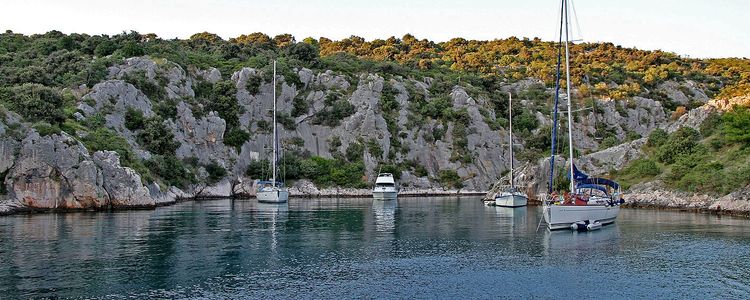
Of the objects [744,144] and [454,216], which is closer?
[454,216]

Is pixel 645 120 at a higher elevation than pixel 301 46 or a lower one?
lower

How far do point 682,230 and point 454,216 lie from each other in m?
18.3

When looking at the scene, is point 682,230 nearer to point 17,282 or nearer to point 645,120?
point 17,282

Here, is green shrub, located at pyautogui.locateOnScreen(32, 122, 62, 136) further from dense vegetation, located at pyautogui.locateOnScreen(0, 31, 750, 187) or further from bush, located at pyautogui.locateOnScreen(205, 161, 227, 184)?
bush, located at pyautogui.locateOnScreen(205, 161, 227, 184)

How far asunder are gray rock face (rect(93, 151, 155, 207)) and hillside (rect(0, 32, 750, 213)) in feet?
0.43

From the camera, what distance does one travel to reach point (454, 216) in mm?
53562

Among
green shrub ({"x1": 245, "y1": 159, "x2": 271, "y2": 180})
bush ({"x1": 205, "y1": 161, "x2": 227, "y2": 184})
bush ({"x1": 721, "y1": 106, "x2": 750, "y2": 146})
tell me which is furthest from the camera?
green shrub ({"x1": 245, "y1": 159, "x2": 271, "y2": 180})

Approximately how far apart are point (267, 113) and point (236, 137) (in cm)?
867

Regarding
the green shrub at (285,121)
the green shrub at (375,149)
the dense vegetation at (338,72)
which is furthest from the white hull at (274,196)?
the green shrub at (375,149)

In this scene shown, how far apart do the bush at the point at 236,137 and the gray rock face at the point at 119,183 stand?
3192 centimetres

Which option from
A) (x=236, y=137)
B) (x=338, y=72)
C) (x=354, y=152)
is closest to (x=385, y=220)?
(x=354, y=152)

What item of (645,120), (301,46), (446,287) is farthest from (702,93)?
(446,287)

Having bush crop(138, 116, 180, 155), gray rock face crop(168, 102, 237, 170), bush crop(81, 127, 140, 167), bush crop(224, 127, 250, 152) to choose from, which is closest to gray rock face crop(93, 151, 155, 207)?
bush crop(81, 127, 140, 167)

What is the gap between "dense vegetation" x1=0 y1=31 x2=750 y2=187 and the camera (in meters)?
69.8
